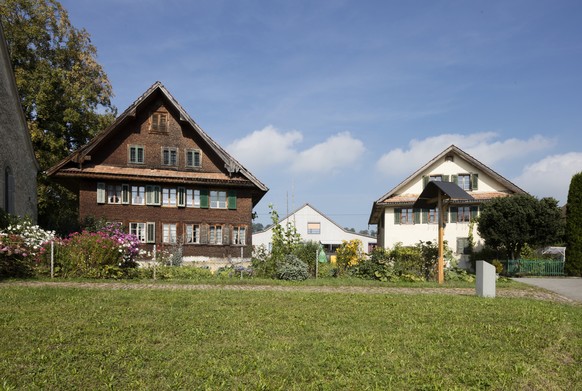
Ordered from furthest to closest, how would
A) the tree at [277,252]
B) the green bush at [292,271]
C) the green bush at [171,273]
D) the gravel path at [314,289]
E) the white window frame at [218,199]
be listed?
the white window frame at [218,199]
the tree at [277,252]
the green bush at [292,271]
the green bush at [171,273]
the gravel path at [314,289]

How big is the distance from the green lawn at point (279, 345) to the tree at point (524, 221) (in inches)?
744

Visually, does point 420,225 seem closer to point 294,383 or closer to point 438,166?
point 438,166

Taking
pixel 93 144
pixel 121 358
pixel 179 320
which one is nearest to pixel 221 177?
pixel 93 144

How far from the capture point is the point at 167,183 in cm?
2986

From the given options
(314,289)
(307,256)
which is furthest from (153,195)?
(314,289)

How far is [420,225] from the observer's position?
3706cm

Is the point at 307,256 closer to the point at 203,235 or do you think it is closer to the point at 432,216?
the point at 203,235

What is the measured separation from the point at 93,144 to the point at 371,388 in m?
26.7

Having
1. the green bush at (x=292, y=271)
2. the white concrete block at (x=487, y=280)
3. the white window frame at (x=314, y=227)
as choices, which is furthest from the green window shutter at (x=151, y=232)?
the white window frame at (x=314, y=227)

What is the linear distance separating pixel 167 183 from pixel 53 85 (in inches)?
483

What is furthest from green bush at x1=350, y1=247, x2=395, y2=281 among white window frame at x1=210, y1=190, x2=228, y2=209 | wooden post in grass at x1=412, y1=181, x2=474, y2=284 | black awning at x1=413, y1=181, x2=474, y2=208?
white window frame at x1=210, y1=190, x2=228, y2=209

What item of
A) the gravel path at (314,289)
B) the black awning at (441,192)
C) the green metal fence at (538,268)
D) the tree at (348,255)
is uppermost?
the black awning at (441,192)

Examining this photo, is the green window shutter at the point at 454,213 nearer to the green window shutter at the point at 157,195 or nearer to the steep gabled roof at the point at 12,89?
the green window shutter at the point at 157,195

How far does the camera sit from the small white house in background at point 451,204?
35.2 metres
